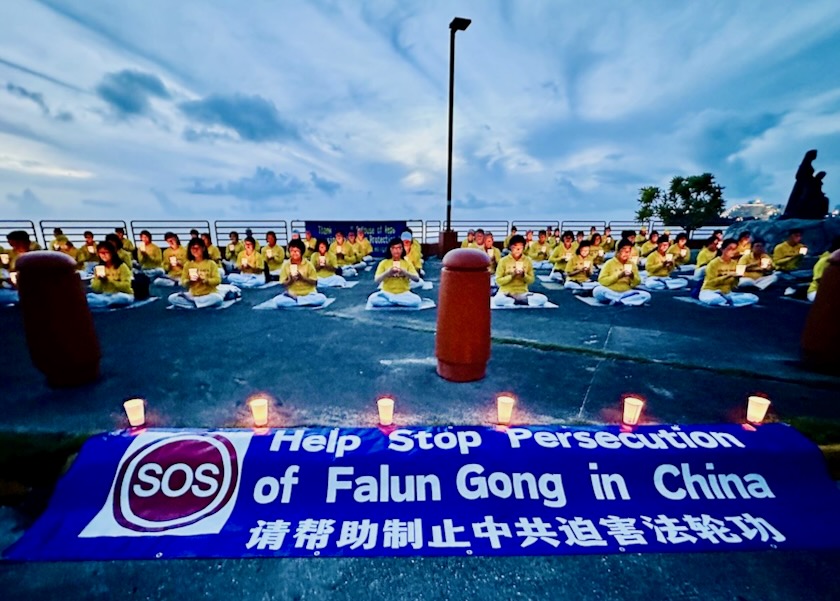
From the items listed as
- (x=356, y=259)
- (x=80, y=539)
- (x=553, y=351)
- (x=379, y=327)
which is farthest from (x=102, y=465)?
(x=356, y=259)

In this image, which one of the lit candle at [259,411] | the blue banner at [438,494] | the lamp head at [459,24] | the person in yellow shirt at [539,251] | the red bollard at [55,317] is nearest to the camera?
the blue banner at [438,494]

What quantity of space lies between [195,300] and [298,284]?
201 centimetres

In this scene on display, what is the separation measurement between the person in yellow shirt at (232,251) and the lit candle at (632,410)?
38.9 feet

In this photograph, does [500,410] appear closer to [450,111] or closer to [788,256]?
[788,256]

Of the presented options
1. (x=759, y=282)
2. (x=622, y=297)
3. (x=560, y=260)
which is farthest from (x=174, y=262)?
(x=759, y=282)

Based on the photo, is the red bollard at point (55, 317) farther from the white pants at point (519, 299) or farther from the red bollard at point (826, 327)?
the red bollard at point (826, 327)

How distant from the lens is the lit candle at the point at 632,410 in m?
2.89

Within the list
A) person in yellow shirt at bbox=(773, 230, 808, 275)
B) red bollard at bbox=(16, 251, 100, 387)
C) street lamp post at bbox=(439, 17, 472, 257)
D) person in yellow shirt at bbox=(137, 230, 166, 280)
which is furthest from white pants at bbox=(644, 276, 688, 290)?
person in yellow shirt at bbox=(137, 230, 166, 280)

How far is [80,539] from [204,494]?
0.65 metres

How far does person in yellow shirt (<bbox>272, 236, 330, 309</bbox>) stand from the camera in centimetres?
767

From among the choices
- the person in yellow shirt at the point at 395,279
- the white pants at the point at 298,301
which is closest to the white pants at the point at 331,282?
the white pants at the point at 298,301

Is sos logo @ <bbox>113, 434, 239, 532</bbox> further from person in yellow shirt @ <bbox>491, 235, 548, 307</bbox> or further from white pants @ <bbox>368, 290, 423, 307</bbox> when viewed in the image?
person in yellow shirt @ <bbox>491, 235, 548, 307</bbox>

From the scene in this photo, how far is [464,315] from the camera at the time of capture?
3.60 meters

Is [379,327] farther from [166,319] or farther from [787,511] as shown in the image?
[787,511]
